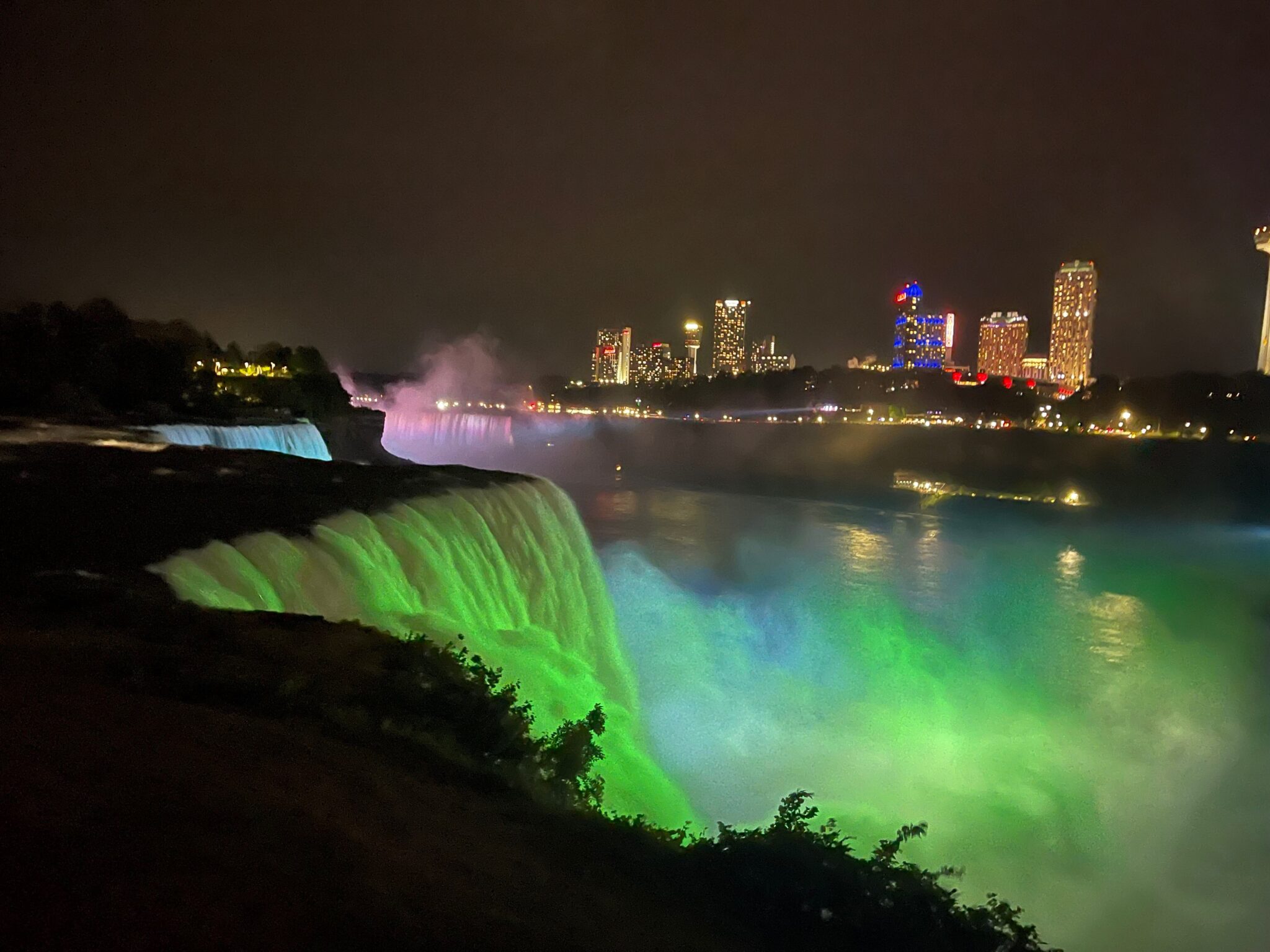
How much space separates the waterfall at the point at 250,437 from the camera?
60.0ft

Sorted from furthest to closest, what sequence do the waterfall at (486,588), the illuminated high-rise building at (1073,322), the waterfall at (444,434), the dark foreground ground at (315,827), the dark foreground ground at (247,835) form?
the illuminated high-rise building at (1073,322), the waterfall at (444,434), the waterfall at (486,588), the dark foreground ground at (315,827), the dark foreground ground at (247,835)

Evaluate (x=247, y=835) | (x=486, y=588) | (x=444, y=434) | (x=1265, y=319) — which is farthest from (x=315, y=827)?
(x=1265, y=319)

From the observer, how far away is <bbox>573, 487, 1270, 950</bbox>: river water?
10.8 metres

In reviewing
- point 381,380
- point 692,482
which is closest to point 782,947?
point 692,482

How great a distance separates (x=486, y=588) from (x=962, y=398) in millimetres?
82968

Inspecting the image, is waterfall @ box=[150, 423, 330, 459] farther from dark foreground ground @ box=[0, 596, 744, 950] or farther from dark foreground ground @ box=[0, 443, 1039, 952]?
dark foreground ground @ box=[0, 596, 744, 950]

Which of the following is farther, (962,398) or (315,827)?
(962,398)

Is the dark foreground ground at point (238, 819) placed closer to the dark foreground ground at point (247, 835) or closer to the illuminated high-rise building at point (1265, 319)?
the dark foreground ground at point (247, 835)

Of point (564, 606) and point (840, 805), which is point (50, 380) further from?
point (840, 805)

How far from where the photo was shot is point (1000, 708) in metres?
16.5

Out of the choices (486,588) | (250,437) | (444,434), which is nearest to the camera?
(486,588)

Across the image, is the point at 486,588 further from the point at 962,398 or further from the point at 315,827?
the point at 962,398

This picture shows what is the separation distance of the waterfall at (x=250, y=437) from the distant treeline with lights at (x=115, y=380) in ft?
10.6

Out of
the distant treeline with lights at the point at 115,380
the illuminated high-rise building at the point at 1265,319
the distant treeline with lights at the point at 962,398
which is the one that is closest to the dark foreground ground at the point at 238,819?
the distant treeline with lights at the point at 115,380
